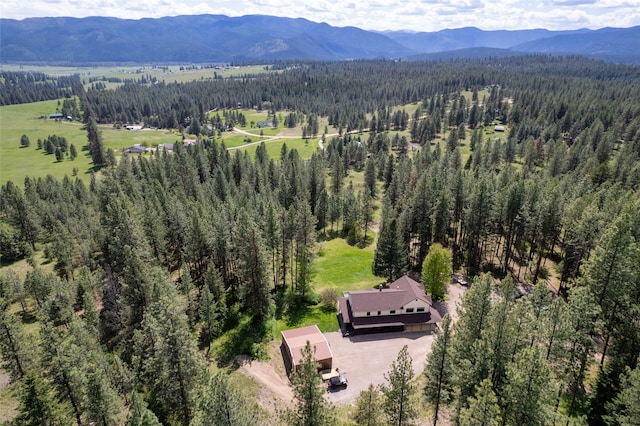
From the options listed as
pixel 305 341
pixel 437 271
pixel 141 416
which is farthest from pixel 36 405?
pixel 437 271

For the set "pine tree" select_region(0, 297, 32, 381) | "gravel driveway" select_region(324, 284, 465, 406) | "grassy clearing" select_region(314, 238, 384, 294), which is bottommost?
"grassy clearing" select_region(314, 238, 384, 294)

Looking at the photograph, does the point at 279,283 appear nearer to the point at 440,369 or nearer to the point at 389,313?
the point at 389,313

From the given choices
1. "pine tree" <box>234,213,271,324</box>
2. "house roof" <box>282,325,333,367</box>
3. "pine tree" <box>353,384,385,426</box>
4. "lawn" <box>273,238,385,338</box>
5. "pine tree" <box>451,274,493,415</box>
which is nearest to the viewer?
"pine tree" <box>353,384,385,426</box>

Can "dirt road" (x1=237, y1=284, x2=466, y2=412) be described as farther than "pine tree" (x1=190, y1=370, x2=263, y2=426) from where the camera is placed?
Yes

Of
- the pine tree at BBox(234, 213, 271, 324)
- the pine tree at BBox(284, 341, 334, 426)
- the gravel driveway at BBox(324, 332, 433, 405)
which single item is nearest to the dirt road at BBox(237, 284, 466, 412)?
the gravel driveway at BBox(324, 332, 433, 405)

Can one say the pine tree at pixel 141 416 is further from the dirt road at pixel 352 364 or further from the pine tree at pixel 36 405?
the dirt road at pixel 352 364

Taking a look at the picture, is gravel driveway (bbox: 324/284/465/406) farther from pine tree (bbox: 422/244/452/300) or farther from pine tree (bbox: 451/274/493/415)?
pine tree (bbox: 451/274/493/415)

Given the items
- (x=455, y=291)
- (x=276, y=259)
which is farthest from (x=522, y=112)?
(x=276, y=259)
